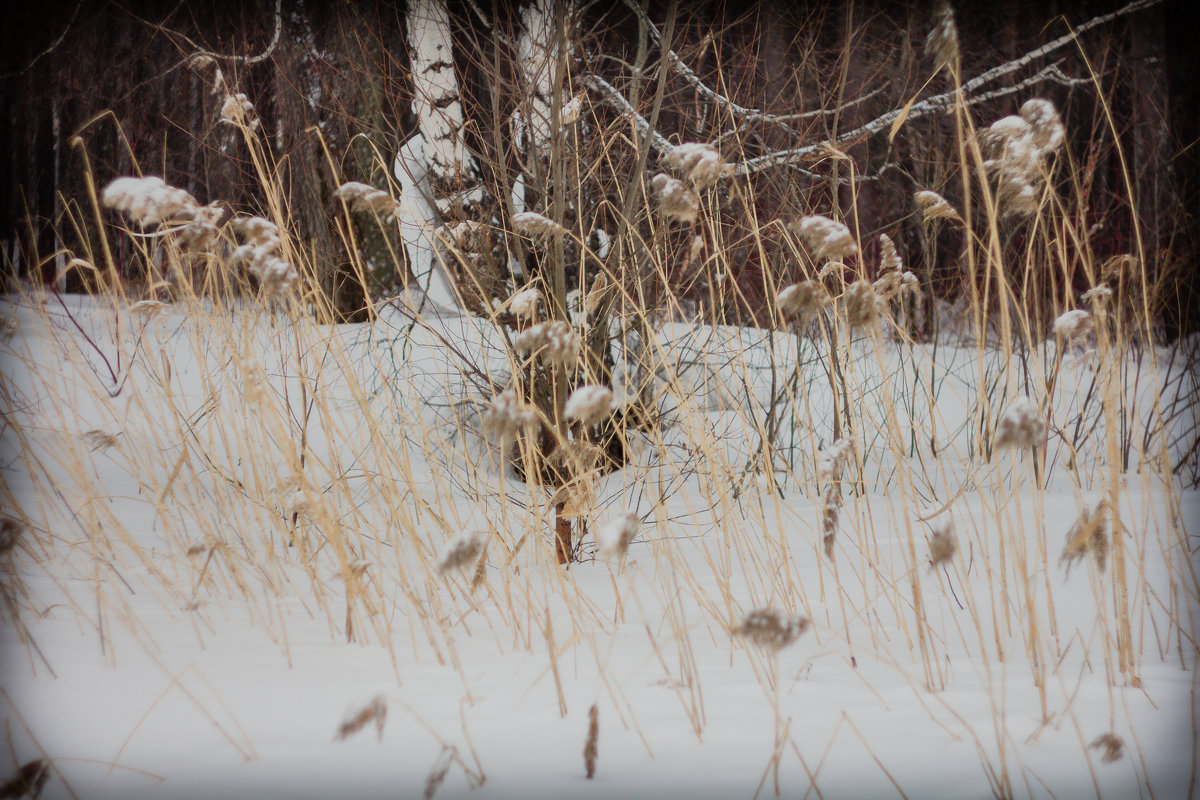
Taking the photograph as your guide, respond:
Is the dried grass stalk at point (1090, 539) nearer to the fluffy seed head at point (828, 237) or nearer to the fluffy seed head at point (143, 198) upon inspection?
the fluffy seed head at point (828, 237)

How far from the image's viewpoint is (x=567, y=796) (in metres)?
0.85

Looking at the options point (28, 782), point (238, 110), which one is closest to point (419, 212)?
point (238, 110)

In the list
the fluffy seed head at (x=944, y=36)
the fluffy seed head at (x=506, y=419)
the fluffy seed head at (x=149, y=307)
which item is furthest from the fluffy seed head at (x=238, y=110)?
the fluffy seed head at (x=944, y=36)

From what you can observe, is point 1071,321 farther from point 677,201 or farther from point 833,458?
point 677,201

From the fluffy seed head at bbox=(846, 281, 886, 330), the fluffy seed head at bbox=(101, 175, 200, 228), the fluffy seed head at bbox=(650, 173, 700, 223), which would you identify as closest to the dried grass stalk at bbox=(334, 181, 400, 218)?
the fluffy seed head at bbox=(101, 175, 200, 228)

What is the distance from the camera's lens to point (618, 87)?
114 inches

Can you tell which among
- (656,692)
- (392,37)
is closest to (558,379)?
(656,692)

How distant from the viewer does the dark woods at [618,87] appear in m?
1.65

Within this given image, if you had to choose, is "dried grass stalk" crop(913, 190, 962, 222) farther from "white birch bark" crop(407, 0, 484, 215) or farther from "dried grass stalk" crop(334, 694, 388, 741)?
"white birch bark" crop(407, 0, 484, 215)

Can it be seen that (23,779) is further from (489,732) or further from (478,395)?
(478,395)

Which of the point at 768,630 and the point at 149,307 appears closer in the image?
the point at 768,630

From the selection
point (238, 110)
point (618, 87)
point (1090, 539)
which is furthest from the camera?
point (618, 87)

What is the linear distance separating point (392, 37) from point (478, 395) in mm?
1378

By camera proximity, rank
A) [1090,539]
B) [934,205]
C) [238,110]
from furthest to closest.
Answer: [238,110]
[934,205]
[1090,539]
